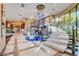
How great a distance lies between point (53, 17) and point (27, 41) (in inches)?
23.0

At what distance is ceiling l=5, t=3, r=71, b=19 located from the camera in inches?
103

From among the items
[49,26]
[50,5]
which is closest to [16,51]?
[49,26]

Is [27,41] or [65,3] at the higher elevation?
[65,3]

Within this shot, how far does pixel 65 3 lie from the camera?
103 inches

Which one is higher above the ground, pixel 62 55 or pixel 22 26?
pixel 22 26

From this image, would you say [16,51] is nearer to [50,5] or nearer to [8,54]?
[8,54]

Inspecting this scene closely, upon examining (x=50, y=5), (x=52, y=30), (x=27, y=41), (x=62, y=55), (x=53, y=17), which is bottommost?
(x=62, y=55)

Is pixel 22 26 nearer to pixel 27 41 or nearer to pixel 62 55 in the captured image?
pixel 27 41

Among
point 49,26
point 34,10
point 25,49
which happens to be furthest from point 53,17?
point 25,49

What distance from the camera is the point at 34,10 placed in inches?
105

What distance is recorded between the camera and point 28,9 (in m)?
2.66

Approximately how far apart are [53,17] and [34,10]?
1.09 feet

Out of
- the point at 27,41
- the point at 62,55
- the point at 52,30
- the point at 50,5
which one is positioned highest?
→ the point at 50,5

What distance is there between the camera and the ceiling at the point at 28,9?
2.63m
